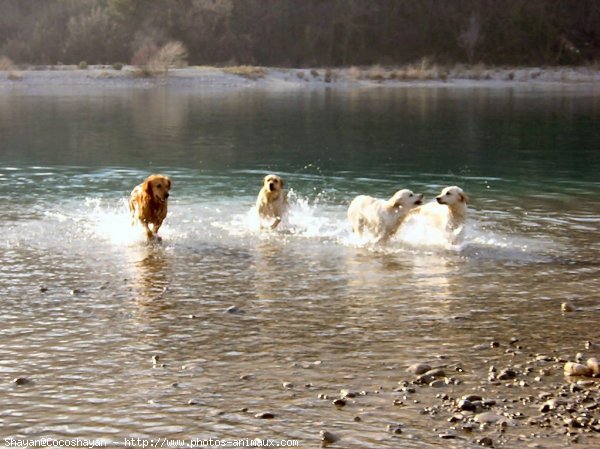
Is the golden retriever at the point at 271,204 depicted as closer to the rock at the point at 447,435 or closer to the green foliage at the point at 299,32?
the rock at the point at 447,435

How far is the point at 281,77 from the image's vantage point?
6209cm

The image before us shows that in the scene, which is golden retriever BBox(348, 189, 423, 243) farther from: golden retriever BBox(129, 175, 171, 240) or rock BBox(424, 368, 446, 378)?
rock BBox(424, 368, 446, 378)

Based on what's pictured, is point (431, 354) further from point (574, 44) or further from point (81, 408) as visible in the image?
point (574, 44)

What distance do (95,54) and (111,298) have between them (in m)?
70.3

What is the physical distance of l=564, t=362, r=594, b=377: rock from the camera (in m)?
7.25

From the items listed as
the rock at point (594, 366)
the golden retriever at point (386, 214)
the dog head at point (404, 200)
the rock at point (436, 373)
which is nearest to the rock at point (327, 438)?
the rock at point (436, 373)

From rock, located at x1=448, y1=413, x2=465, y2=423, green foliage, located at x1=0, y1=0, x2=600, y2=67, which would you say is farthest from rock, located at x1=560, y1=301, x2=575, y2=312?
green foliage, located at x1=0, y1=0, x2=600, y2=67

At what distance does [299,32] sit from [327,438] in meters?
79.9

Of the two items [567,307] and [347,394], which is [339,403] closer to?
[347,394]

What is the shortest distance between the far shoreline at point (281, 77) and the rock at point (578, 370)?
51.8 meters

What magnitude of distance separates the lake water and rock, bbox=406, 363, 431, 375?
10 cm

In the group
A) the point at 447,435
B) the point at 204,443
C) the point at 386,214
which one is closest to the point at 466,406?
the point at 447,435

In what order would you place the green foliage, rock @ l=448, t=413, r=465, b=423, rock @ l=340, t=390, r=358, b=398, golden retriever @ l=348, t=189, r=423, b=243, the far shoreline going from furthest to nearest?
the green foliage, the far shoreline, golden retriever @ l=348, t=189, r=423, b=243, rock @ l=340, t=390, r=358, b=398, rock @ l=448, t=413, r=465, b=423

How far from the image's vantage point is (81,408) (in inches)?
265
